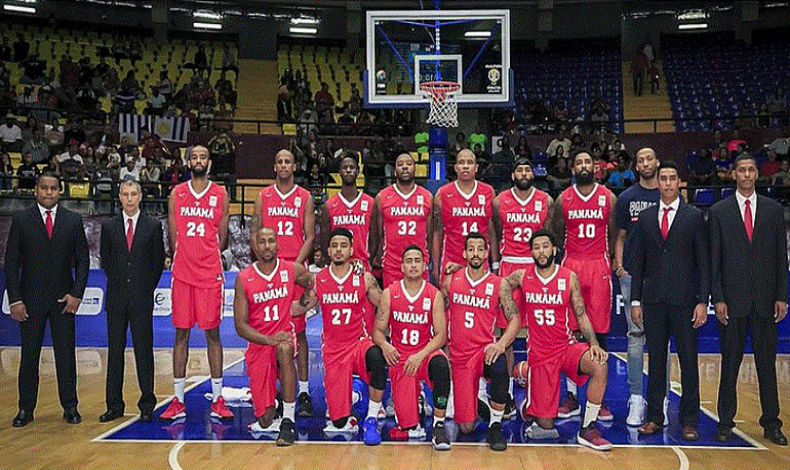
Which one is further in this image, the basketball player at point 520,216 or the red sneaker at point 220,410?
the basketball player at point 520,216

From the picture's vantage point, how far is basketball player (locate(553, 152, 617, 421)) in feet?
21.2

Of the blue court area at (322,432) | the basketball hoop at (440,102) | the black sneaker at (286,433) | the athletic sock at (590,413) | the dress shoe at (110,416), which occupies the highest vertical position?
the basketball hoop at (440,102)

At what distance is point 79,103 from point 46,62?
140 inches

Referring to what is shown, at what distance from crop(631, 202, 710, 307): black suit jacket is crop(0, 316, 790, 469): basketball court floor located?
104 cm

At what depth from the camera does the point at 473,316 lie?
6.02 m

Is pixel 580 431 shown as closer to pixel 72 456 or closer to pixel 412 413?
pixel 412 413

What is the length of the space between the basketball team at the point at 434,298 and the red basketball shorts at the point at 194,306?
12 mm

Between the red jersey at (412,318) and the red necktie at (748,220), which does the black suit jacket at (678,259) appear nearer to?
the red necktie at (748,220)

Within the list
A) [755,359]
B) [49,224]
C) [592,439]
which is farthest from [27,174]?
[755,359]

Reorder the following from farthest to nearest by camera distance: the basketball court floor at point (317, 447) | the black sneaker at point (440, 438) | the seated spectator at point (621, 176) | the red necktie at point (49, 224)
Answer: the seated spectator at point (621, 176) < the red necktie at point (49, 224) < the black sneaker at point (440, 438) < the basketball court floor at point (317, 447)

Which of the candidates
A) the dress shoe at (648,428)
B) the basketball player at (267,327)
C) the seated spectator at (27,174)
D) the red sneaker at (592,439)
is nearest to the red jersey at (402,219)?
the basketball player at (267,327)

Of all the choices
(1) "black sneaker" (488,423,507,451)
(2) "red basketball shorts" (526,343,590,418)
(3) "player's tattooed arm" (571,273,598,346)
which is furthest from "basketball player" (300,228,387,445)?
(3) "player's tattooed arm" (571,273,598,346)

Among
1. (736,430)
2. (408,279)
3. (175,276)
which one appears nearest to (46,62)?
(175,276)

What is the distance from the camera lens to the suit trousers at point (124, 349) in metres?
6.39
